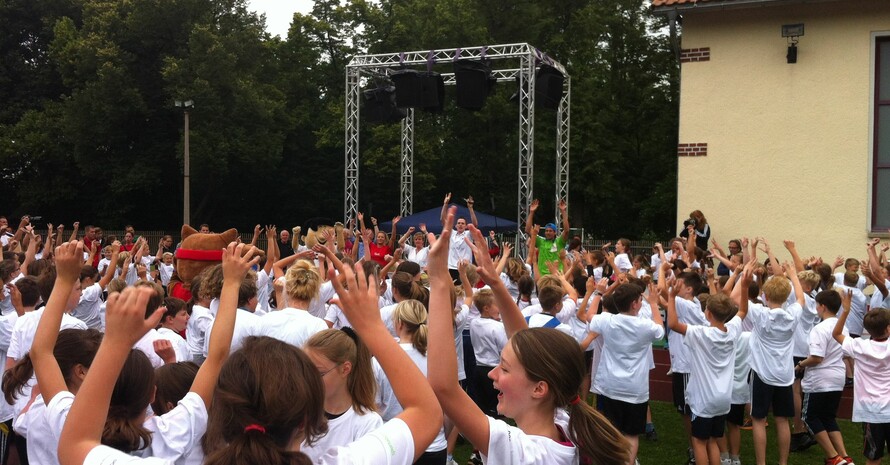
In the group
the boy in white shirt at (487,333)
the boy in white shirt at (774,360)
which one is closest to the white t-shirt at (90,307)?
the boy in white shirt at (487,333)

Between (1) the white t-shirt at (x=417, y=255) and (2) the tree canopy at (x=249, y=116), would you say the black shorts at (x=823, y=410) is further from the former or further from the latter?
(2) the tree canopy at (x=249, y=116)

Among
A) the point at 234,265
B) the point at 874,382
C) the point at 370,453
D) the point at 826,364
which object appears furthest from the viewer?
the point at 826,364

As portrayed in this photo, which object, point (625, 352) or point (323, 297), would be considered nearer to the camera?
point (625, 352)

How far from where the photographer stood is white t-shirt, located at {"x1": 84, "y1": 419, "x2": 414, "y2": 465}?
2244 mm

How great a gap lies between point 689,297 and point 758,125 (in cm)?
908

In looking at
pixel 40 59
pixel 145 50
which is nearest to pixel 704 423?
pixel 145 50

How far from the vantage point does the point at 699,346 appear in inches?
266

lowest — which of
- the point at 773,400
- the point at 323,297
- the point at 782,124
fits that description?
the point at 773,400

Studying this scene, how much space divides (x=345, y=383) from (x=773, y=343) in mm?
5046

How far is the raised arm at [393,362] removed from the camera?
7.55ft

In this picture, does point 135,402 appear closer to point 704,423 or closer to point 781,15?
point 704,423

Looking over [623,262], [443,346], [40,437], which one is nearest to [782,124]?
[623,262]

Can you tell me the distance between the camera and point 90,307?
26.0 feet

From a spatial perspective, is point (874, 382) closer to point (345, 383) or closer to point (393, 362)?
point (345, 383)
